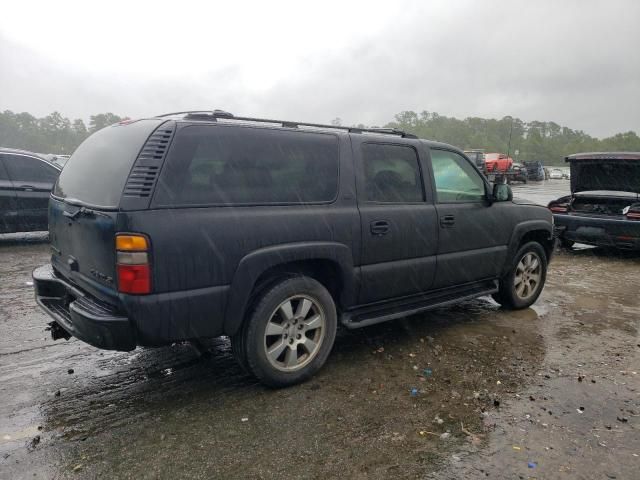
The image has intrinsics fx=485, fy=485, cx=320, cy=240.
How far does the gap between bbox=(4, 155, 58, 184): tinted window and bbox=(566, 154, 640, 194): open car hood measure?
30.3 ft

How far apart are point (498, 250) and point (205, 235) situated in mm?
3135

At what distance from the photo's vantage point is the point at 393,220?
3.88 meters

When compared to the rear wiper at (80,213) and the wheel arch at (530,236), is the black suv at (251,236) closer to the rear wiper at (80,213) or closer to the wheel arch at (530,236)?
the rear wiper at (80,213)

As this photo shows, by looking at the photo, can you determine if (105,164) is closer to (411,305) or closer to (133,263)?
(133,263)

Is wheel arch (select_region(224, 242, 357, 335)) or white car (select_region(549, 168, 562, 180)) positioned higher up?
white car (select_region(549, 168, 562, 180))

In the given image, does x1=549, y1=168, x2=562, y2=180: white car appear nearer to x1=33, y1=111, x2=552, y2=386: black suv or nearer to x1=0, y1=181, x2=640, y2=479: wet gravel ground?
x1=0, y1=181, x2=640, y2=479: wet gravel ground

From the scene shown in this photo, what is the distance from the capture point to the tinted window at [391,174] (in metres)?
3.85

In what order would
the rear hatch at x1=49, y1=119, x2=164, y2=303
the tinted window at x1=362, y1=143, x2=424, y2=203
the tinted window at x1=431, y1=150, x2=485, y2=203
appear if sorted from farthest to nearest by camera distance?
the tinted window at x1=431, y1=150, x2=485, y2=203 < the tinted window at x1=362, y1=143, x2=424, y2=203 < the rear hatch at x1=49, y1=119, x2=164, y2=303

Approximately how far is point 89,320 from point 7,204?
268 inches

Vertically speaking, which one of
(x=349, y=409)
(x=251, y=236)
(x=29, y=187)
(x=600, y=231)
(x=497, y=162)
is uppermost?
(x=497, y=162)

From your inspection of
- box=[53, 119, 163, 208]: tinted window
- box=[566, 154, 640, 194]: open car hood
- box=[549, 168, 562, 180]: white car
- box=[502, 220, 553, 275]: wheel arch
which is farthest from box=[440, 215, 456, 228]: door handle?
box=[549, 168, 562, 180]: white car

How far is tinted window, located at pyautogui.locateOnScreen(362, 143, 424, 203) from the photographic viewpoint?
12.6 feet

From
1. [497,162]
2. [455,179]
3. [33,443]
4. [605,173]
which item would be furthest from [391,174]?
[497,162]

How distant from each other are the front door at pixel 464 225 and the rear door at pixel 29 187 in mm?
7137
